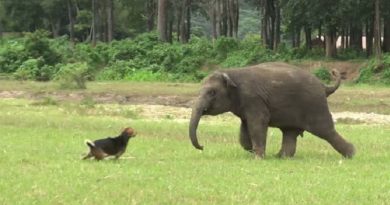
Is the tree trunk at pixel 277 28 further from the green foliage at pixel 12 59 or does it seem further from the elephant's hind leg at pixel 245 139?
the elephant's hind leg at pixel 245 139

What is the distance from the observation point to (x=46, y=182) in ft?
36.1

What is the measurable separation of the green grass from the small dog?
16 centimetres

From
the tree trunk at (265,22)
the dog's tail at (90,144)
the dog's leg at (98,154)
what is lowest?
the dog's leg at (98,154)

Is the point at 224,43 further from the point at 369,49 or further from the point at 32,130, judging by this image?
the point at 32,130

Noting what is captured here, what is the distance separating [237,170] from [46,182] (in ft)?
10.6

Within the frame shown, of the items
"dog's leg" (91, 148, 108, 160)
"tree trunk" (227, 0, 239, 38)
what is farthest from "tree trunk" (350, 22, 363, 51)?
"dog's leg" (91, 148, 108, 160)

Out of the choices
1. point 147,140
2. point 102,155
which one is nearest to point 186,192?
point 102,155

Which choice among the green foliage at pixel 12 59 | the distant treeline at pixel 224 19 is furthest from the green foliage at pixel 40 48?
the distant treeline at pixel 224 19

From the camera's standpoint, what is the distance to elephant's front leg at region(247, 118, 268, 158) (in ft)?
47.0

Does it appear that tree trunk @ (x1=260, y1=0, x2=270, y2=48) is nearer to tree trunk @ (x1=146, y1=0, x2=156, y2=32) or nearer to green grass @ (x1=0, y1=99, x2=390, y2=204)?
tree trunk @ (x1=146, y1=0, x2=156, y2=32)

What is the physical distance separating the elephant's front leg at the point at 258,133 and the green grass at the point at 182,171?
268 millimetres

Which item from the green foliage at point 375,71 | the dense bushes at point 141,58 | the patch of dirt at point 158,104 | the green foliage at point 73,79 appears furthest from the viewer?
the dense bushes at point 141,58

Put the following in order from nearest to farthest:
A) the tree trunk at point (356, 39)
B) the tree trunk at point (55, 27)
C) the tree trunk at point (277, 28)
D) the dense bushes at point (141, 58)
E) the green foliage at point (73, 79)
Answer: the green foliage at point (73, 79) < the dense bushes at point (141, 58) < the tree trunk at point (356, 39) < the tree trunk at point (277, 28) < the tree trunk at point (55, 27)

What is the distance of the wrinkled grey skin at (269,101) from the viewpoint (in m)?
14.3
